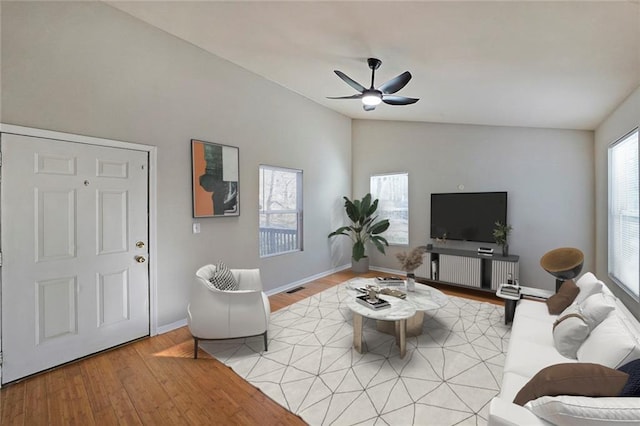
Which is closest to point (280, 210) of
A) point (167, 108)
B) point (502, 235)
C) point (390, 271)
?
point (167, 108)

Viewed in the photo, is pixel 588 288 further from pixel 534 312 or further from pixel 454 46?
pixel 454 46

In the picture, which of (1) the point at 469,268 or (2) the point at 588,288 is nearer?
(2) the point at 588,288

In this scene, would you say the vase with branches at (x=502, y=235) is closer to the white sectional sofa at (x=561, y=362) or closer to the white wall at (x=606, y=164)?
the white wall at (x=606, y=164)

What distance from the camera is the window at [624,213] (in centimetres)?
268

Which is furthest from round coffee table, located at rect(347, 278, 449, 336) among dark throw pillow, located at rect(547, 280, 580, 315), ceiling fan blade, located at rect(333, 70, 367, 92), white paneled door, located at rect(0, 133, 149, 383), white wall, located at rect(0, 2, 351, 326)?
white paneled door, located at rect(0, 133, 149, 383)

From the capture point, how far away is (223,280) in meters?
2.92

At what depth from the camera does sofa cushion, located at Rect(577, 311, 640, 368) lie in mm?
1431

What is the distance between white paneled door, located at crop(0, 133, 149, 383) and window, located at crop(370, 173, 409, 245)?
426cm

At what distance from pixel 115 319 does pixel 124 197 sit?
4.01 feet

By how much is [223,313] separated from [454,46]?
3050mm

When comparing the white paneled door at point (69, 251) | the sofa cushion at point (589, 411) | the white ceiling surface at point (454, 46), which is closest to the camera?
the sofa cushion at point (589, 411)

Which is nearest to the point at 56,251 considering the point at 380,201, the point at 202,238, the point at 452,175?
the point at 202,238

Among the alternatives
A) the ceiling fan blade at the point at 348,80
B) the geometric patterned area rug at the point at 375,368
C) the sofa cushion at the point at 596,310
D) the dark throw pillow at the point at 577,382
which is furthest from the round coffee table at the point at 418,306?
the ceiling fan blade at the point at 348,80

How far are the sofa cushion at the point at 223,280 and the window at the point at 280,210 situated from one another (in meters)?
1.39
